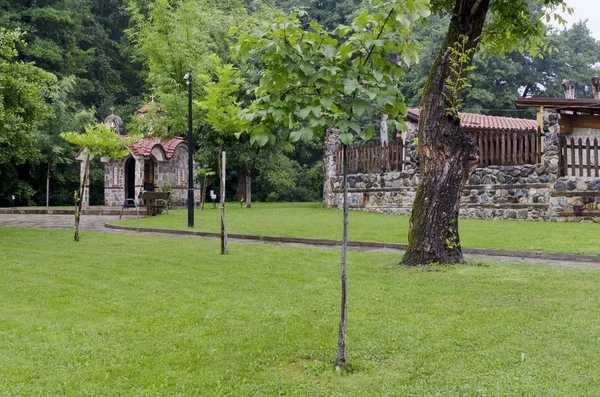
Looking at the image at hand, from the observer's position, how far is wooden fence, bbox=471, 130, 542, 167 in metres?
19.7

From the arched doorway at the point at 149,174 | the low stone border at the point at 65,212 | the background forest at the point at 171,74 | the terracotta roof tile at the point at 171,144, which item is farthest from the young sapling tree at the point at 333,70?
the arched doorway at the point at 149,174

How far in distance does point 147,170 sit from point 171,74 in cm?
587

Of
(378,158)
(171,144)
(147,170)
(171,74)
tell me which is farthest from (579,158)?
(171,74)

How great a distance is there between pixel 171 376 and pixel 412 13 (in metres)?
3.03

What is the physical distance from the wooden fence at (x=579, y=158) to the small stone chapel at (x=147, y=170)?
19.1 meters

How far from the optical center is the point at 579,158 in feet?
61.5

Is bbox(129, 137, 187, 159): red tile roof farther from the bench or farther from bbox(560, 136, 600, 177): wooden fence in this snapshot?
bbox(560, 136, 600, 177): wooden fence

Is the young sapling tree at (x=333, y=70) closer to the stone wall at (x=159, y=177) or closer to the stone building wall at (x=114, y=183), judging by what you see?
the stone wall at (x=159, y=177)

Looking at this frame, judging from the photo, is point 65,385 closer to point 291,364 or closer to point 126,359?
point 126,359

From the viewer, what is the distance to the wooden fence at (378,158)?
23375 millimetres

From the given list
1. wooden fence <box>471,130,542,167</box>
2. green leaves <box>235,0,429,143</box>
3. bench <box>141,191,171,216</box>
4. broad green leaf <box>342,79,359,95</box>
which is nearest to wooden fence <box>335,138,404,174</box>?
wooden fence <box>471,130,542,167</box>

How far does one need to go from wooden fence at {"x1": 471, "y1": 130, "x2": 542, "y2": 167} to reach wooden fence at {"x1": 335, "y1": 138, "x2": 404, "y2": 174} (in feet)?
11.1

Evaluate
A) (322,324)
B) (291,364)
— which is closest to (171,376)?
(291,364)

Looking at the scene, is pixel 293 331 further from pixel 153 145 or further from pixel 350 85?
pixel 153 145
